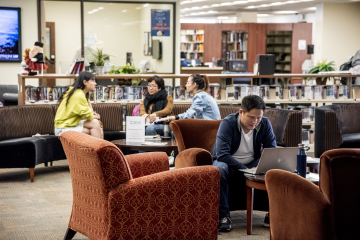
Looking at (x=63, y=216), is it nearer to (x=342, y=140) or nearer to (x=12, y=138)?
(x=12, y=138)

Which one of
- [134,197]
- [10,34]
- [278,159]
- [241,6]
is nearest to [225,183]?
[278,159]

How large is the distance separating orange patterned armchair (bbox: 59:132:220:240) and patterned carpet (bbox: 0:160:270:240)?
67cm

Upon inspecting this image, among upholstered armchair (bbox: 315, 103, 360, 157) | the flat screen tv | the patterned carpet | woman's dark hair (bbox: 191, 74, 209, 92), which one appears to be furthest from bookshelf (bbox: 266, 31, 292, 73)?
the patterned carpet

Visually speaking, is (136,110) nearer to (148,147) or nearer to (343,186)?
(148,147)

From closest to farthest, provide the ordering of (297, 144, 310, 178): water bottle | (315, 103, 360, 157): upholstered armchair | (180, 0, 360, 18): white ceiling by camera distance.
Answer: (297, 144, 310, 178): water bottle → (315, 103, 360, 157): upholstered armchair → (180, 0, 360, 18): white ceiling

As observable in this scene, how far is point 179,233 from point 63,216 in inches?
62.6

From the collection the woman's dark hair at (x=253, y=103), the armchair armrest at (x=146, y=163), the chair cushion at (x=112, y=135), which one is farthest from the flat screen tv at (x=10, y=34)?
the woman's dark hair at (x=253, y=103)

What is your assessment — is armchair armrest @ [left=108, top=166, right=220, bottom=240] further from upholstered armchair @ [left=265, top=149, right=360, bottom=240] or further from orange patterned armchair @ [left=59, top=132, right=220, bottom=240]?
upholstered armchair @ [left=265, top=149, right=360, bottom=240]

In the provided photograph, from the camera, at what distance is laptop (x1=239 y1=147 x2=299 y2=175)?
3422 mm

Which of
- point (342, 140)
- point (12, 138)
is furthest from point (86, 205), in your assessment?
point (342, 140)

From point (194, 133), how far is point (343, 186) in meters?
2.23

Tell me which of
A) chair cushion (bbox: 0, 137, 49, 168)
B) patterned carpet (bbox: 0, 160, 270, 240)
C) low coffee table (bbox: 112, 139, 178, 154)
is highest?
low coffee table (bbox: 112, 139, 178, 154)

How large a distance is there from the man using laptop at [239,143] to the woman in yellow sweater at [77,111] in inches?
100

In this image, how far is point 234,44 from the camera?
1672 cm
